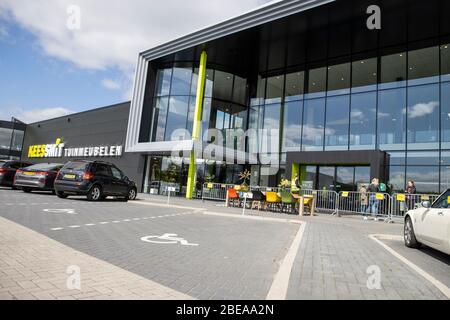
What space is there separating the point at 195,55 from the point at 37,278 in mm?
21378

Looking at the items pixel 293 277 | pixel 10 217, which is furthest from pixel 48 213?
pixel 293 277

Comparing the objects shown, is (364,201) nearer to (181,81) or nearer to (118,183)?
(118,183)

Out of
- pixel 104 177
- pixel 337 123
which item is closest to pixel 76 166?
pixel 104 177

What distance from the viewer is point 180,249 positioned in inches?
238

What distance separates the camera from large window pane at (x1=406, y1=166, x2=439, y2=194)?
1788 centimetres

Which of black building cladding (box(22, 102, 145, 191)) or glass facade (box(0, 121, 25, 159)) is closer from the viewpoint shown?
black building cladding (box(22, 102, 145, 191))

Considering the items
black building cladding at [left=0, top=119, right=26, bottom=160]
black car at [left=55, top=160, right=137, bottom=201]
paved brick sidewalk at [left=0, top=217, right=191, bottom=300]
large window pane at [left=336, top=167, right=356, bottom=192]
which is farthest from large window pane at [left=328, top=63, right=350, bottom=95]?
black building cladding at [left=0, top=119, right=26, bottom=160]

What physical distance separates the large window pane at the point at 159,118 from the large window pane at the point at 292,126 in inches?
347

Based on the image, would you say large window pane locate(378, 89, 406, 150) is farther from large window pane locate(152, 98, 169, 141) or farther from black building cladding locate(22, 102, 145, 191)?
black building cladding locate(22, 102, 145, 191)

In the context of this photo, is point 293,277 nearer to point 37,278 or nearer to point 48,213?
point 37,278

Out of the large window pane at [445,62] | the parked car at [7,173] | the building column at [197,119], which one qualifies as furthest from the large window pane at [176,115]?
the large window pane at [445,62]

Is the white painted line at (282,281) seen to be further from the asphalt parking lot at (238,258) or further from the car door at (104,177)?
the car door at (104,177)

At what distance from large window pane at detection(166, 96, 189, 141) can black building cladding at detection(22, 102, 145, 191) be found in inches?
150
